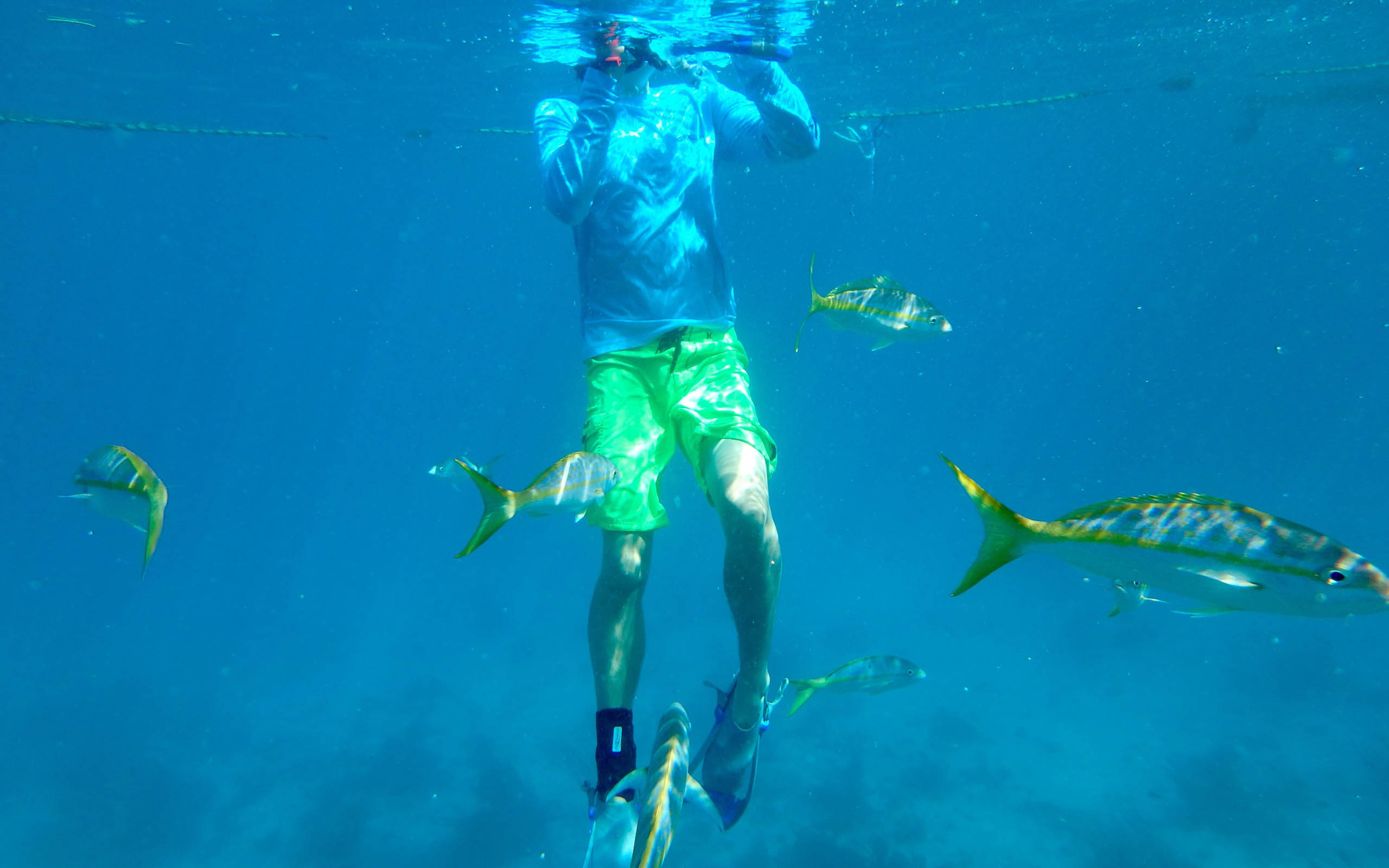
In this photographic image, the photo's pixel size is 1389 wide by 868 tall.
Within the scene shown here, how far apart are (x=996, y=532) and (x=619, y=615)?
2.59 m

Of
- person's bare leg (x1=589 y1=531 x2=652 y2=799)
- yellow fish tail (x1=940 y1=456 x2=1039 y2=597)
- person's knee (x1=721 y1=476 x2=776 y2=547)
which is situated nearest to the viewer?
yellow fish tail (x1=940 y1=456 x2=1039 y2=597)

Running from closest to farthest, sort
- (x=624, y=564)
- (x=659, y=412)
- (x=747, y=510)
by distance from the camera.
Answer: (x=747, y=510)
(x=624, y=564)
(x=659, y=412)

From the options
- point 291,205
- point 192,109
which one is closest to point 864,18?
point 192,109

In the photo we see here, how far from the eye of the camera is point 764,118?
15.1 feet

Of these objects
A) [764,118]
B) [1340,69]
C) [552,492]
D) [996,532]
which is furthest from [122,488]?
[1340,69]

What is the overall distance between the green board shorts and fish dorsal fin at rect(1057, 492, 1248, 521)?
1887 mm

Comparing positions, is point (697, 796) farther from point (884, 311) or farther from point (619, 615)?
point (884, 311)

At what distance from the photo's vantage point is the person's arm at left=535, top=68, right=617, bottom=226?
391 centimetres

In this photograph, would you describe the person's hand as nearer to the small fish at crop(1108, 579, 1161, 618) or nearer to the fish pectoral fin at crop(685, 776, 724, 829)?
the small fish at crop(1108, 579, 1161, 618)

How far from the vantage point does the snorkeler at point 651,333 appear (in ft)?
12.7

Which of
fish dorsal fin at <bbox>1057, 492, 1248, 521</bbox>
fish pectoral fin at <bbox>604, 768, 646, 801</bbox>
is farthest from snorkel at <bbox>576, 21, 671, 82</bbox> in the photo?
fish pectoral fin at <bbox>604, 768, 646, 801</bbox>

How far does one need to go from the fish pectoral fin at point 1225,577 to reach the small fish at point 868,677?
341cm

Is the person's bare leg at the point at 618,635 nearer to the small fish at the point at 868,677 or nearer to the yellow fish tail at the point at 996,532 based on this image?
the small fish at the point at 868,677

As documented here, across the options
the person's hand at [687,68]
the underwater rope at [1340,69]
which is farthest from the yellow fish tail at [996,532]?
the underwater rope at [1340,69]
